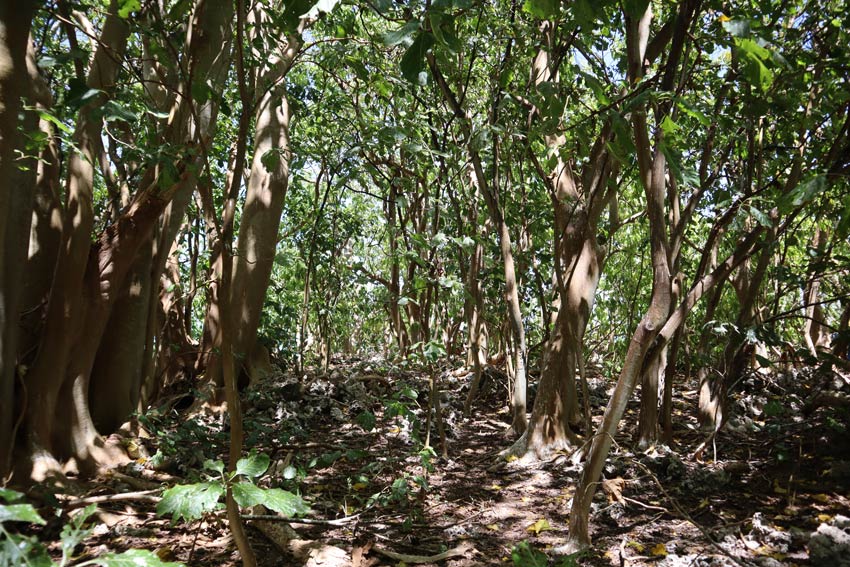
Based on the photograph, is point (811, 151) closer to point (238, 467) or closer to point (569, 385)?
point (569, 385)

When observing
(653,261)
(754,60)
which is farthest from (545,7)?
(653,261)

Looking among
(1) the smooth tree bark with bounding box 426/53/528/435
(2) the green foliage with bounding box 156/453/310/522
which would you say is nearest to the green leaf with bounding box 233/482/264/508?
(2) the green foliage with bounding box 156/453/310/522

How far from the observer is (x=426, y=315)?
6922mm

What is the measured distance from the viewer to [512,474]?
468 centimetres

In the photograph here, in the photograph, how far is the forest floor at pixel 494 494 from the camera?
3.03m

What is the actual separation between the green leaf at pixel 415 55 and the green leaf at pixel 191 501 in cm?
122

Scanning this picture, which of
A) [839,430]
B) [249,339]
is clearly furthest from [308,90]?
[839,430]

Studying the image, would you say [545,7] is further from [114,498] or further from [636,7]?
[114,498]

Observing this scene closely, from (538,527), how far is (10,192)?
11.8 ft

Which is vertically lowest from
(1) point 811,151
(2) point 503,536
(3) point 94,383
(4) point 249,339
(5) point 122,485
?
(2) point 503,536

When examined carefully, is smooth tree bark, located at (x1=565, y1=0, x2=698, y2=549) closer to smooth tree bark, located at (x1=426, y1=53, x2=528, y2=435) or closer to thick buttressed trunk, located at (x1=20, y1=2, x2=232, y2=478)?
smooth tree bark, located at (x1=426, y1=53, x2=528, y2=435)

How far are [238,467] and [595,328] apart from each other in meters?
10.9

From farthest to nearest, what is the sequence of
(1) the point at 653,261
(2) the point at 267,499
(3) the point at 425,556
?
(3) the point at 425,556 < (1) the point at 653,261 < (2) the point at 267,499

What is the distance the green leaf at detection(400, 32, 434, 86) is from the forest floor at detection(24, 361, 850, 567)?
6.21 ft
